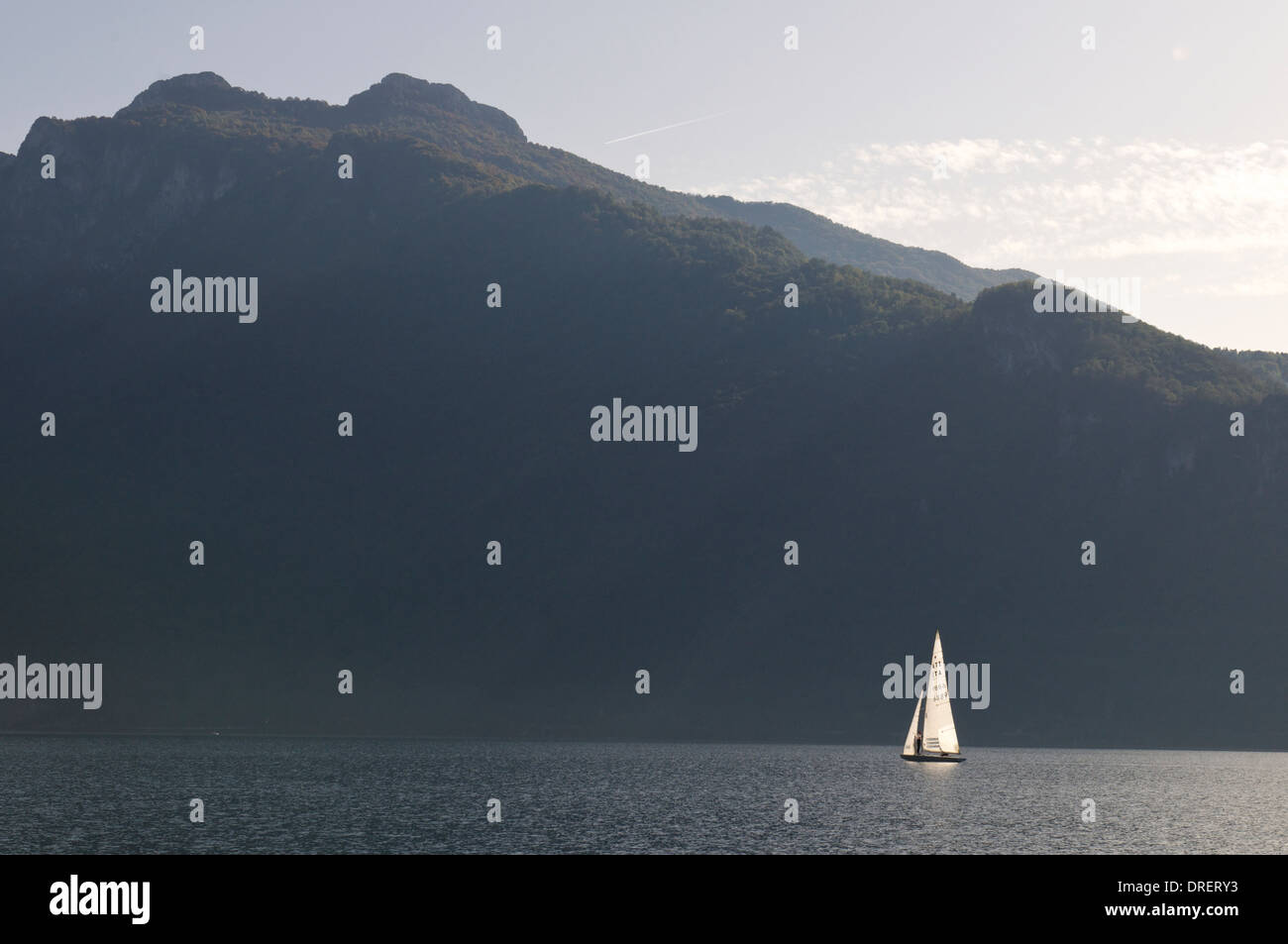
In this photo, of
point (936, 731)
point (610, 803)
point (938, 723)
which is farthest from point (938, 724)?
point (610, 803)

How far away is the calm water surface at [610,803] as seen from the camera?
267 feet

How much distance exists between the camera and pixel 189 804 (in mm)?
100312

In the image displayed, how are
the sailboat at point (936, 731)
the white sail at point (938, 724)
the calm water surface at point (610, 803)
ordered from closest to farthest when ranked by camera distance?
the calm water surface at point (610, 803), the white sail at point (938, 724), the sailboat at point (936, 731)

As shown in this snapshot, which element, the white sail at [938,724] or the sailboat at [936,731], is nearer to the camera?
the white sail at [938,724]

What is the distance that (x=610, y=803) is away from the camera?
105 m

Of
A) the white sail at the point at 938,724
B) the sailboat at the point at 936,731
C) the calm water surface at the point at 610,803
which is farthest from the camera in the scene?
the sailboat at the point at 936,731

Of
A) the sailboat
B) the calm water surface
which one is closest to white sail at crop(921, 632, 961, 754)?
the sailboat

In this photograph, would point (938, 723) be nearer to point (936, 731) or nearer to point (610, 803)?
point (936, 731)

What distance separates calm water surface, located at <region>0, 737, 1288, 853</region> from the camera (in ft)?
267

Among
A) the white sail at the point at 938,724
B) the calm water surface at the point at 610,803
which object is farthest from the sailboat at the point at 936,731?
the calm water surface at the point at 610,803

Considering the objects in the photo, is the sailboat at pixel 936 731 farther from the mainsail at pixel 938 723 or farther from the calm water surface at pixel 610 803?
the calm water surface at pixel 610 803

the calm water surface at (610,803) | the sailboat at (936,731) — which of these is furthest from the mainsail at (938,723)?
the calm water surface at (610,803)
